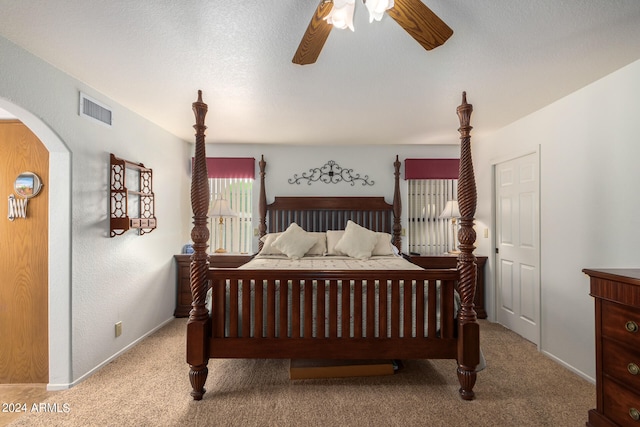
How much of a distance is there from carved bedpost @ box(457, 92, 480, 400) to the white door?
1.30 meters

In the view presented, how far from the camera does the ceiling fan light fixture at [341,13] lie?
1.31 meters

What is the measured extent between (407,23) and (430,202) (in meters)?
3.26

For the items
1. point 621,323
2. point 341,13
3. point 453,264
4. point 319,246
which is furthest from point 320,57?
point 453,264

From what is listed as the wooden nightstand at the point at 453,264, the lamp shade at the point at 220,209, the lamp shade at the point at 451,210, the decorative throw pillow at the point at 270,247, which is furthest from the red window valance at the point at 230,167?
the lamp shade at the point at 451,210

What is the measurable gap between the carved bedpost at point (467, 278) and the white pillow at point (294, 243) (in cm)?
189

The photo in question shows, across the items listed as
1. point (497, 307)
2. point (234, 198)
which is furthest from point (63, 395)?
point (497, 307)

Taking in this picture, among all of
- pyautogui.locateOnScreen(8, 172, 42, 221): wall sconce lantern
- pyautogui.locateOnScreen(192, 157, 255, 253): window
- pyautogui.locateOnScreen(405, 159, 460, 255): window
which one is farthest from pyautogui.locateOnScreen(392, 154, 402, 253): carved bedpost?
pyautogui.locateOnScreen(8, 172, 42, 221): wall sconce lantern

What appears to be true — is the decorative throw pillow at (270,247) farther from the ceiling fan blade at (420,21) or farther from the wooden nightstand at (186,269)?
the ceiling fan blade at (420,21)

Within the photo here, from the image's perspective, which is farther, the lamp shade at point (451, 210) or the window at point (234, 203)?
the window at point (234, 203)

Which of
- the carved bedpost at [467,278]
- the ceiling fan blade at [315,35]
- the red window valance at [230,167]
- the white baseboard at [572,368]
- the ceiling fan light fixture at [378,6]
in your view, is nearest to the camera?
the ceiling fan light fixture at [378,6]

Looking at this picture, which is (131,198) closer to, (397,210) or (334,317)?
(334,317)

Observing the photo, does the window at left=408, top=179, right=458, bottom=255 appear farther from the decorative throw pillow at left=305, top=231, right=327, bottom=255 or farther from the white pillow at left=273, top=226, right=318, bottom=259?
the white pillow at left=273, top=226, right=318, bottom=259

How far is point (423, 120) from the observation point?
3.30 meters

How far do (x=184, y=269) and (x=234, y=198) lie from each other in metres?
1.18
